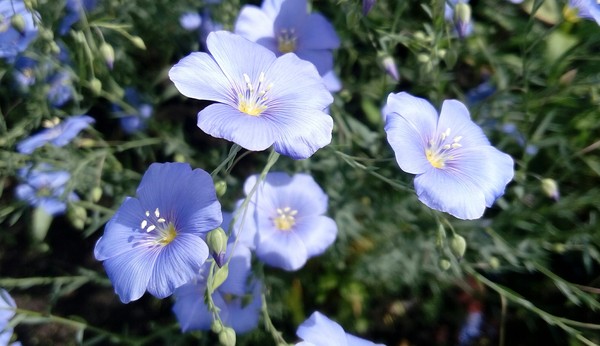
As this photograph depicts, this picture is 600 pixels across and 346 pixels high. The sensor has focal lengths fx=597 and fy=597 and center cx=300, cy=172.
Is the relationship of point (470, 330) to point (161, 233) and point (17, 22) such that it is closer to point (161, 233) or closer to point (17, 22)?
point (161, 233)

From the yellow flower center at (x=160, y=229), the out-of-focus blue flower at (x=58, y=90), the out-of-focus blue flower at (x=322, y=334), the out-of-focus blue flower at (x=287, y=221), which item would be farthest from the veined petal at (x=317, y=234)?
the out-of-focus blue flower at (x=58, y=90)

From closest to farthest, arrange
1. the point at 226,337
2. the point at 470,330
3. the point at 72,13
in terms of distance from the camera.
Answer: the point at 226,337, the point at 72,13, the point at 470,330

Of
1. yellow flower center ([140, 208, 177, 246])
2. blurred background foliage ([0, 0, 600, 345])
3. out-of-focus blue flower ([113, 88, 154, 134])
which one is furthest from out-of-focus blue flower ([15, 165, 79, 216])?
yellow flower center ([140, 208, 177, 246])

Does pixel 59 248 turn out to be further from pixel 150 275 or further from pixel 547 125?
pixel 547 125

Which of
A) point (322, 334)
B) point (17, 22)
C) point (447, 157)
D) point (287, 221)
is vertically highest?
point (17, 22)

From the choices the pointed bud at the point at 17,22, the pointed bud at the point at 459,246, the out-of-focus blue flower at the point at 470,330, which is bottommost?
the out-of-focus blue flower at the point at 470,330

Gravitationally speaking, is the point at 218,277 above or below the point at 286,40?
below

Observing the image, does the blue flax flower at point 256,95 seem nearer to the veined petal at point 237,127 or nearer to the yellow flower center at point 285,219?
the veined petal at point 237,127

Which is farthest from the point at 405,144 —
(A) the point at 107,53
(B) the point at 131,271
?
(A) the point at 107,53
